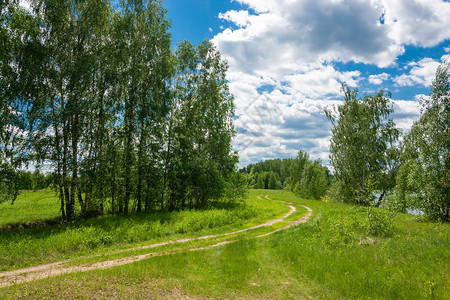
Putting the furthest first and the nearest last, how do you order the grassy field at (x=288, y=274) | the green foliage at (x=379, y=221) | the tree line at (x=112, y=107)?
the tree line at (x=112, y=107) < the green foliage at (x=379, y=221) < the grassy field at (x=288, y=274)

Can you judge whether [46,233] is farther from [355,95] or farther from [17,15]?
[355,95]

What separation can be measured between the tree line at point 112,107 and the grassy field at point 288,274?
27.8 feet

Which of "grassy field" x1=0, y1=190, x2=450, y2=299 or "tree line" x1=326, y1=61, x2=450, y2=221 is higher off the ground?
"tree line" x1=326, y1=61, x2=450, y2=221

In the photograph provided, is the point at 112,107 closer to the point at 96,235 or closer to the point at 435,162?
the point at 96,235

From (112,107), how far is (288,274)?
768 inches

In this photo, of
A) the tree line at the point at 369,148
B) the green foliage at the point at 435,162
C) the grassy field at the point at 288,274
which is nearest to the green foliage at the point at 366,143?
the tree line at the point at 369,148

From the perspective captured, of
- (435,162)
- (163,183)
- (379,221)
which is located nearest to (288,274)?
(379,221)

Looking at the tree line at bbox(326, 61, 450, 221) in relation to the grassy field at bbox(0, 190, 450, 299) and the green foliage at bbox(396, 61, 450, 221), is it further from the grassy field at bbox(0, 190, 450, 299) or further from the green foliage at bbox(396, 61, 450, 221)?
the grassy field at bbox(0, 190, 450, 299)

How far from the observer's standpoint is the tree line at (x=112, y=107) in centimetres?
1519

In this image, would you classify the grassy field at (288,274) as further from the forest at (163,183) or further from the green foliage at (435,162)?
the green foliage at (435,162)

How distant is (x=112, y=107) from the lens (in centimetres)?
2067

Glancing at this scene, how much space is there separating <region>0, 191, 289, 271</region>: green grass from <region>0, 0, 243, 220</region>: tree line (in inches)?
135

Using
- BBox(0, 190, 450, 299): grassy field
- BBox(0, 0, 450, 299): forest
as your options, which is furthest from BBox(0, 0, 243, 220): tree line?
BBox(0, 190, 450, 299): grassy field

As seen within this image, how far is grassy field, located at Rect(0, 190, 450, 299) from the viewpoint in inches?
272
